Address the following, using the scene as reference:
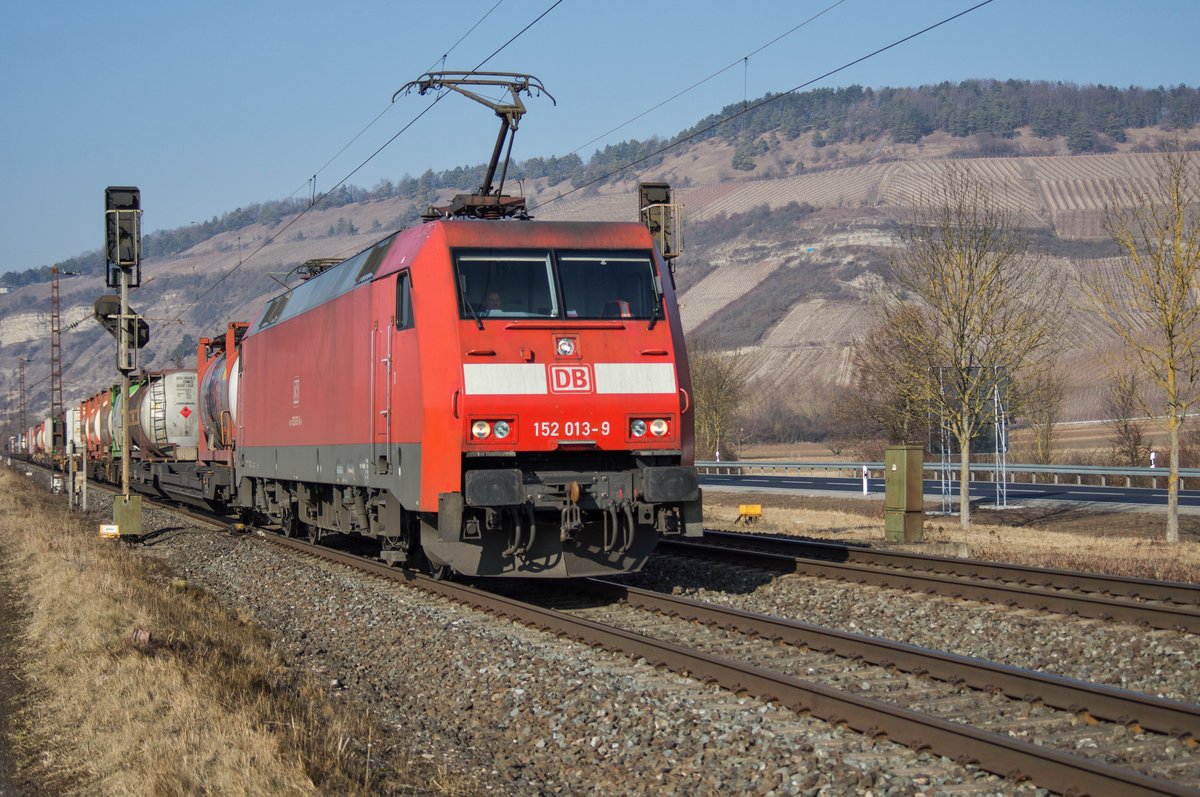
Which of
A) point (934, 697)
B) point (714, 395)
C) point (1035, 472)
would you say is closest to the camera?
point (934, 697)

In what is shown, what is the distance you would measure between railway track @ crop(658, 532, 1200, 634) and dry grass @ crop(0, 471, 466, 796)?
6.38 meters

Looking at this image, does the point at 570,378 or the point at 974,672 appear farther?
the point at 570,378

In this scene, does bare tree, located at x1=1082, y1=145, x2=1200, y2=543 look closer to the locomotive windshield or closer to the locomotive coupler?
the locomotive windshield

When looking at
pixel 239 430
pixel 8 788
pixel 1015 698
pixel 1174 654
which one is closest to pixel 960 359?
pixel 239 430

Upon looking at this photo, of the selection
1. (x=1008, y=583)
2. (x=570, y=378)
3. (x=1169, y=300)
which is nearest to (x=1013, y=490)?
(x=1169, y=300)

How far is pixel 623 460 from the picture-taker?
11969 mm

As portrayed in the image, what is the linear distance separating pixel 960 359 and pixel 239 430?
14410mm

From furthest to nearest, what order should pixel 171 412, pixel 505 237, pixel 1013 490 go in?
pixel 1013 490, pixel 171 412, pixel 505 237

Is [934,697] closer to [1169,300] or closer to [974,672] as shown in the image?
[974,672]

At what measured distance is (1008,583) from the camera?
1307 cm

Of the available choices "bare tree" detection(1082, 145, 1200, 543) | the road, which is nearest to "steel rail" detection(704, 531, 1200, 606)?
"bare tree" detection(1082, 145, 1200, 543)

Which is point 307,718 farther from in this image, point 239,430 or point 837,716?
point 239,430

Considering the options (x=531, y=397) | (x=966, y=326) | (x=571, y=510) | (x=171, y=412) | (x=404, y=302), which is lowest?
(x=571, y=510)

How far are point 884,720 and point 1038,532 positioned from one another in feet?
55.6
